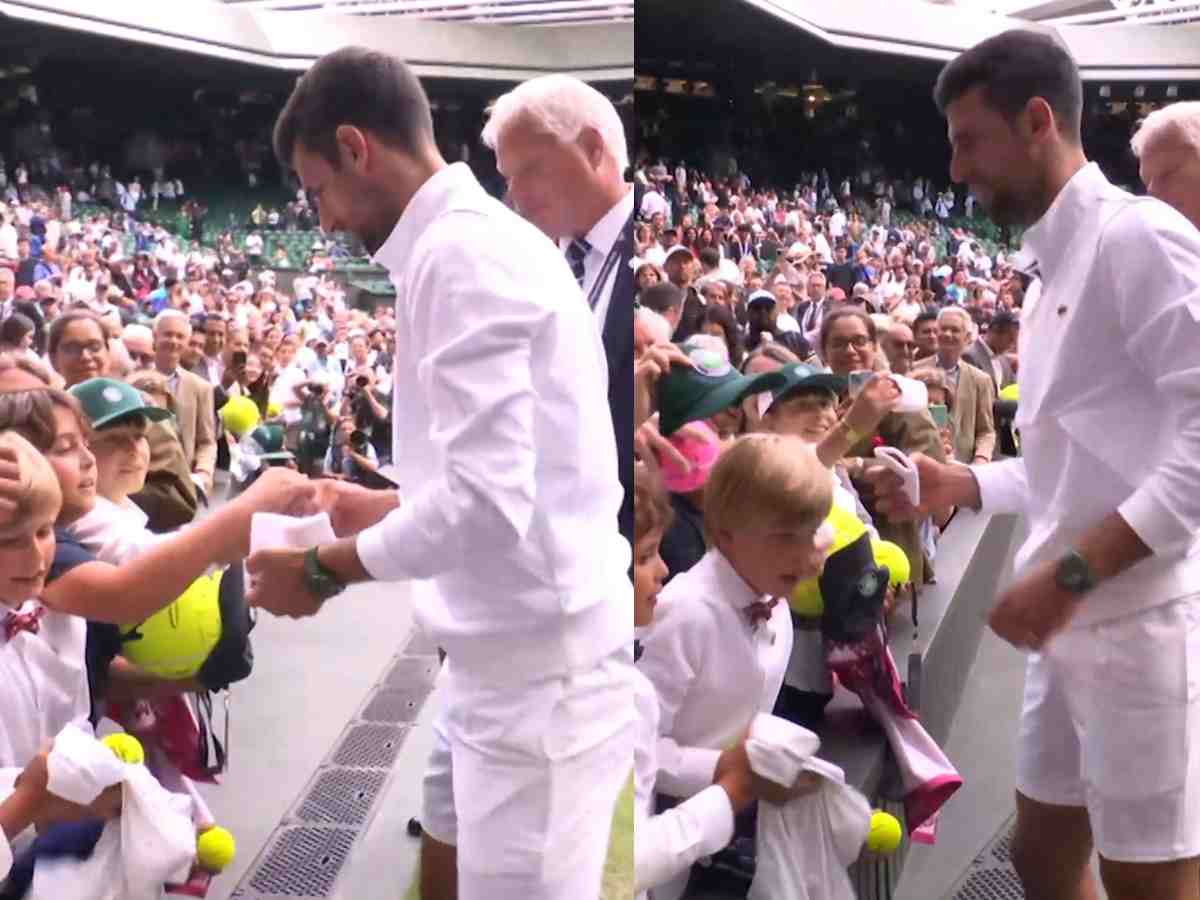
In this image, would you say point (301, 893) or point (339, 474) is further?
point (301, 893)

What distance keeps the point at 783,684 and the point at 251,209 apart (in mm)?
870

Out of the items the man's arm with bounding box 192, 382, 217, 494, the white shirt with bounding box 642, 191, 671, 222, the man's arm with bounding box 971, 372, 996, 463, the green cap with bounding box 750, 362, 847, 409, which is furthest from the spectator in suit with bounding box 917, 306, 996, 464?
the man's arm with bounding box 192, 382, 217, 494

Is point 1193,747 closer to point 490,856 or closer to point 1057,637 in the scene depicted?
point 1057,637

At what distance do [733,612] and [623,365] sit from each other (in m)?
0.33

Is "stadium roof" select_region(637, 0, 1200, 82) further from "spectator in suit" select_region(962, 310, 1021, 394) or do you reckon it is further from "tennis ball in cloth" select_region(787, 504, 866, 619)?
"tennis ball in cloth" select_region(787, 504, 866, 619)

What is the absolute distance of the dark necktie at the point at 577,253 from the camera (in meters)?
1.35

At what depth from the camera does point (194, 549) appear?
4.33 ft

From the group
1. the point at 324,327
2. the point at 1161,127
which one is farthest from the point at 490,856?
the point at 1161,127

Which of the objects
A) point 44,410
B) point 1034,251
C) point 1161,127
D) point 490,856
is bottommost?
point 490,856

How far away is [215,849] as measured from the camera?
4.68 feet

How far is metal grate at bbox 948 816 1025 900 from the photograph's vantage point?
146cm

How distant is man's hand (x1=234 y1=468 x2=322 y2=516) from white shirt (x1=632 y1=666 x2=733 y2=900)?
45 cm

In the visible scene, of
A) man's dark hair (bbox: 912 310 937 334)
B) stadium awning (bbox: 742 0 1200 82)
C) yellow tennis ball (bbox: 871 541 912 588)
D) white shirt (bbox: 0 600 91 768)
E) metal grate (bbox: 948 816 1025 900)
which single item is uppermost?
stadium awning (bbox: 742 0 1200 82)

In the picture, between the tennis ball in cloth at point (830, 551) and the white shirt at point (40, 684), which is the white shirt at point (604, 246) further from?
the white shirt at point (40, 684)
